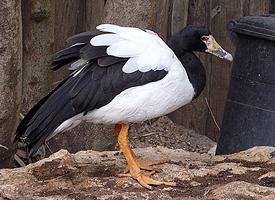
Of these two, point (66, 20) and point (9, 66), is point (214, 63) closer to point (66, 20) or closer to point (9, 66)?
point (66, 20)

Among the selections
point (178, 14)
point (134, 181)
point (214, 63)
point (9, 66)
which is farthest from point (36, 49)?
point (134, 181)

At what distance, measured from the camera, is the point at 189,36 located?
15.3 feet

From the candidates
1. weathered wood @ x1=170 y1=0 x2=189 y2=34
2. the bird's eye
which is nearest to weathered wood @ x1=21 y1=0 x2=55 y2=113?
weathered wood @ x1=170 y1=0 x2=189 y2=34

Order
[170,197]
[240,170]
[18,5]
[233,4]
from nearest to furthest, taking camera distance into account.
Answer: [170,197]
[240,170]
[18,5]
[233,4]

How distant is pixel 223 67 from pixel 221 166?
1.95m

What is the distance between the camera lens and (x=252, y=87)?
5285 millimetres

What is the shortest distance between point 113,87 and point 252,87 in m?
1.27

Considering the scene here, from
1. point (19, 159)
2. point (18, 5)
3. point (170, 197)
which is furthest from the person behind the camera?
point (19, 159)

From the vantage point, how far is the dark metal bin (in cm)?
521

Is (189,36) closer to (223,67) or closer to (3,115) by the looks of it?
(3,115)

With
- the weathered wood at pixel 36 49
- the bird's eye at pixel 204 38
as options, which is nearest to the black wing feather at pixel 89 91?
the bird's eye at pixel 204 38

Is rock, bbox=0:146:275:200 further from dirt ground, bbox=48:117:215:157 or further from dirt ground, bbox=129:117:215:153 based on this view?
dirt ground, bbox=129:117:215:153

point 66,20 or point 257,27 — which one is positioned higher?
point 257,27

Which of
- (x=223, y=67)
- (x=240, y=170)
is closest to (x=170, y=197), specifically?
(x=240, y=170)
